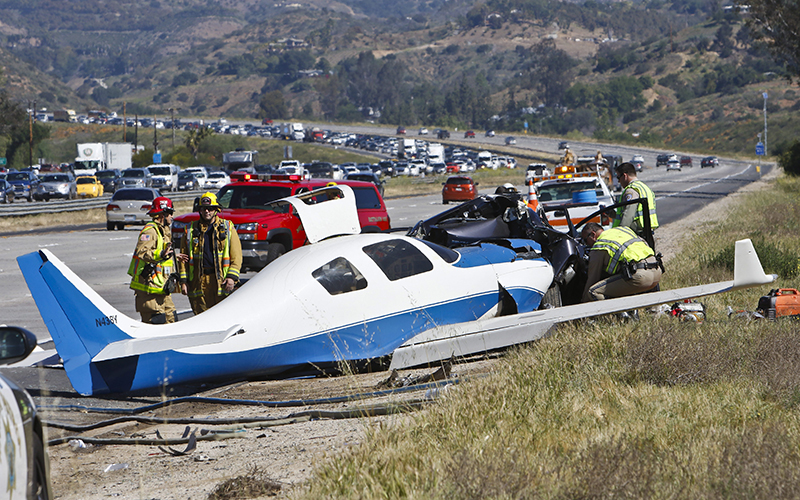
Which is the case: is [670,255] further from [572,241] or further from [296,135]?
[296,135]

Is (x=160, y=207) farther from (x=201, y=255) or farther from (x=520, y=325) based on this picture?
(x=520, y=325)

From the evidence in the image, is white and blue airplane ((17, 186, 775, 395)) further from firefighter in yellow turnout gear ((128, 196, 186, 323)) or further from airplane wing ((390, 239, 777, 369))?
firefighter in yellow turnout gear ((128, 196, 186, 323))

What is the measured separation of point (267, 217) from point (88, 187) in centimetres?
3961

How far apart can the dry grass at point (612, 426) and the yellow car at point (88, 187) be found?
47.9 metres

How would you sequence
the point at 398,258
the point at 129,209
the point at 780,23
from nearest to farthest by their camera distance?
the point at 398,258, the point at 129,209, the point at 780,23

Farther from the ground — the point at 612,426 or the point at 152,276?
the point at 152,276

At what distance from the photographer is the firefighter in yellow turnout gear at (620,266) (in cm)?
1015

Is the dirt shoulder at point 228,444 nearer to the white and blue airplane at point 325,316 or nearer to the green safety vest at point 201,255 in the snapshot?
the white and blue airplane at point 325,316

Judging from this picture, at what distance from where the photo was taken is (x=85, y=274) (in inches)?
741

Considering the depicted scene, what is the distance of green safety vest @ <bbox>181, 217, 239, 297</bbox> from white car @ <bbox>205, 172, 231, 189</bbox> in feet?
162

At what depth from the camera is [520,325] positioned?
9.01m

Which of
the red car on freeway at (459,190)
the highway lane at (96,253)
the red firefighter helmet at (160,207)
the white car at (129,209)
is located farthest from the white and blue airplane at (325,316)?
the red car on freeway at (459,190)

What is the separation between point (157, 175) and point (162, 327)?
5405cm

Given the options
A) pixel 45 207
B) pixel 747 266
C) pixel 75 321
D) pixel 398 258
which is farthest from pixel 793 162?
pixel 75 321
